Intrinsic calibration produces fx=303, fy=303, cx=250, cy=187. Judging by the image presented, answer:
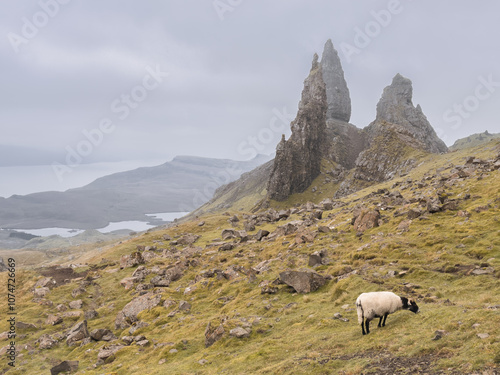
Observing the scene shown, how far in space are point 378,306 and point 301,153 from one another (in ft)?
494

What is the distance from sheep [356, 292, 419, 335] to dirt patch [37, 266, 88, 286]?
171 feet

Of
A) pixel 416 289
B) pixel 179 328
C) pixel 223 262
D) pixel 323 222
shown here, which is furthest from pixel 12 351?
pixel 323 222

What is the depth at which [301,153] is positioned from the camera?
164 m

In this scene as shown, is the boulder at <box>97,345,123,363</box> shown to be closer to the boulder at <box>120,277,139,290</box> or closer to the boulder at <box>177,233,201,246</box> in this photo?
the boulder at <box>120,277,139,290</box>

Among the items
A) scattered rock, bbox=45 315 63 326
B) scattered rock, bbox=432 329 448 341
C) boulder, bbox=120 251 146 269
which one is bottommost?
scattered rock, bbox=45 315 63 326

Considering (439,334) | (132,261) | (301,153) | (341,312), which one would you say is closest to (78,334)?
(132,261)

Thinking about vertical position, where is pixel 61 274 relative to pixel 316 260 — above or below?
Result: above

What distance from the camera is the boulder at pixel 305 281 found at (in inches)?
1093

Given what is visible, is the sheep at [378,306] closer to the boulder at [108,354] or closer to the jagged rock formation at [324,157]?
the boulder at [108,354]

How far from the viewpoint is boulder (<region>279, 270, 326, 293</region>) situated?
91.0 ft

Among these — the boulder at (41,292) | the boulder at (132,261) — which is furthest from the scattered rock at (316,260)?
the boulder at (41,292)

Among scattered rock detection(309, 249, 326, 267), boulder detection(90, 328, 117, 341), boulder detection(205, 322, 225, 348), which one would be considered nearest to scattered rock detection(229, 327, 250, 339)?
boulder detection(205, 322, 225, 348)

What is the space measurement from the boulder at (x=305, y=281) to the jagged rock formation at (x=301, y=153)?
126 m

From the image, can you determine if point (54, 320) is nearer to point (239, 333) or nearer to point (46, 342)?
point (46, 342)
